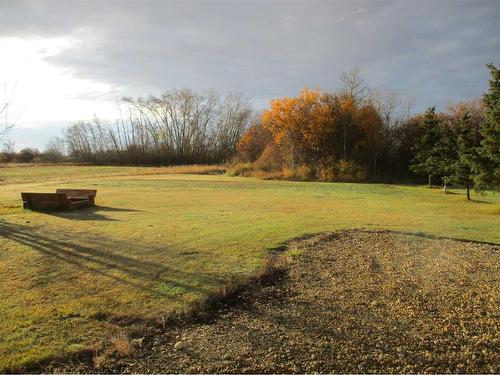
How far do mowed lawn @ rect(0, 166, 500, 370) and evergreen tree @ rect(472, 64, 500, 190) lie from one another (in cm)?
123

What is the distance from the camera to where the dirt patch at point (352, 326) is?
14.1 ft

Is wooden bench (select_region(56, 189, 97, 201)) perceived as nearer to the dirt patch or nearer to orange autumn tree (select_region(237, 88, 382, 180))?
the dirt patch

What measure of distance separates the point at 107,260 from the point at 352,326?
4938 millimetres

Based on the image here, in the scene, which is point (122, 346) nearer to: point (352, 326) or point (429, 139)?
point (352, 326)

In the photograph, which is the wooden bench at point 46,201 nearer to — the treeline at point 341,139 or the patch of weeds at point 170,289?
the patch of weeds at point 170,289

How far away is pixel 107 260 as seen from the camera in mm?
7941

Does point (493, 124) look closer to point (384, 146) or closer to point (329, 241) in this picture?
point (329, 241)

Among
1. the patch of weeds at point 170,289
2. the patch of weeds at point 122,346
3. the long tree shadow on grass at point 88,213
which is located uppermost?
the long tree shadow on grass at point 88,213

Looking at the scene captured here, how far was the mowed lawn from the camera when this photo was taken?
5.16 m

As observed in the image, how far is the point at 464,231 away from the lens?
11.2m

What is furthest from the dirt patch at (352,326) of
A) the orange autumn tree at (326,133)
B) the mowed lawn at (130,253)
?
the orange autumn tree at (326,133)

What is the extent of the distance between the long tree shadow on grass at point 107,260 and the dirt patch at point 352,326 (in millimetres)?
1372

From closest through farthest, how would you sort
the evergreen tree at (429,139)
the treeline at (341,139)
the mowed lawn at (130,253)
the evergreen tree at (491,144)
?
the mowed lawn at (130,253) < the evergreen tree at (491,144) < the evergreen tree at (429,139) < the treeline at (341,139)

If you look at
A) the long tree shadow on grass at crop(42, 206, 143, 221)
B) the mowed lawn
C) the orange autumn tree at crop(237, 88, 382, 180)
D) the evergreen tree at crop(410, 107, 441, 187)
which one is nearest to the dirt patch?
the mowed lawn
